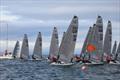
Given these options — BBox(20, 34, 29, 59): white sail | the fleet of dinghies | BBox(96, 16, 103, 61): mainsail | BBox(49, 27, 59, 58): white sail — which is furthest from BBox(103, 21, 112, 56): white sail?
BBox(20, 34, 29, 59): white sail

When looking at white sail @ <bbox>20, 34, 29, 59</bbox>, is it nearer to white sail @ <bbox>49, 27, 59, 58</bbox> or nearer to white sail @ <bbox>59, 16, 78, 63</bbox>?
white sail @ <bbox>49, 27, 59, 58</bbox>

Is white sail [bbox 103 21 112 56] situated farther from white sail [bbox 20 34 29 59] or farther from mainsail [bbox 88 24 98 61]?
white sail [bbox 20 34 29 59]

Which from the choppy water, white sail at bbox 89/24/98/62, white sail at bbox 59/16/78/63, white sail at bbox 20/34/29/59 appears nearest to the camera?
the choppy water

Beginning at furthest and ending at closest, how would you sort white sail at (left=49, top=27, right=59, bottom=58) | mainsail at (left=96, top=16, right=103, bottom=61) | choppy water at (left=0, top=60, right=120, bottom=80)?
white sail at (left=49, top=27, right=59, bottom=58) → mainsail at (left=96, top=16, right=103, bottom=61) → choppy water at (left=0, top=60, right=120, bottom=80)

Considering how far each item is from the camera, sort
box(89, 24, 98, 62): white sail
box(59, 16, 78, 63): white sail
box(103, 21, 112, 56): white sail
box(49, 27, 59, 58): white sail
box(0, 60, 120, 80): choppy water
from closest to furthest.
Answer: box(0, 60, 120, 80): choppy water → box(59, 16, 78, 63): white sail → box(89, 24, 98, 62): white sail → box(103, 21, 112, 56): white sail → box(49, 27, 59, 58): white sail

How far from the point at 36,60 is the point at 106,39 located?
35.3m

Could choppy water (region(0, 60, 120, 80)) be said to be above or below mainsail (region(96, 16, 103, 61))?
below

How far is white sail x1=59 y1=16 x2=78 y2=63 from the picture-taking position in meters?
86.1

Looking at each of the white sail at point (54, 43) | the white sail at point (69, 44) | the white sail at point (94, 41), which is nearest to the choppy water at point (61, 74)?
the white sail at point (69, 44)

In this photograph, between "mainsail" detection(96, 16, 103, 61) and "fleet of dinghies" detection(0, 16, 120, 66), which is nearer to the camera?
"fleet of dinghies" detection(0, 16, 120, 66)

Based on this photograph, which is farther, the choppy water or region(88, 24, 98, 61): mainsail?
region(88, 24, 98, 61): mainsail

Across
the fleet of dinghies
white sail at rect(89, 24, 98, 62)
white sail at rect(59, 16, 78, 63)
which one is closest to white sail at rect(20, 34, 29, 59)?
the fleet of dinghies

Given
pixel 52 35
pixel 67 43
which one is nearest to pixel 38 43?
pixel 52 35

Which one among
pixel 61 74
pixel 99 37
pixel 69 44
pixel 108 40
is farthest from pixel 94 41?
pixel 61 74
